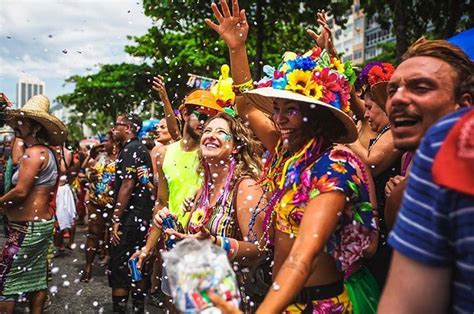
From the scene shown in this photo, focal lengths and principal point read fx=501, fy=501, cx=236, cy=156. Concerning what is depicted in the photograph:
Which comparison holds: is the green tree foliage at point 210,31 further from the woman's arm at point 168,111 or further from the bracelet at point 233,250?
the bracelet at point 233,250

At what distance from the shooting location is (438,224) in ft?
3.68

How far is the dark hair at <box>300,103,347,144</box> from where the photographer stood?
2191 mm

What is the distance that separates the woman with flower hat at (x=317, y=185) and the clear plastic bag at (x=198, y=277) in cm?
43

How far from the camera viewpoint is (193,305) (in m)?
1.26

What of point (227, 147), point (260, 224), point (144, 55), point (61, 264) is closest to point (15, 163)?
point (61, 264)

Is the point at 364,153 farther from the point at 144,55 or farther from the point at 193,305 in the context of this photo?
the point at 144,55

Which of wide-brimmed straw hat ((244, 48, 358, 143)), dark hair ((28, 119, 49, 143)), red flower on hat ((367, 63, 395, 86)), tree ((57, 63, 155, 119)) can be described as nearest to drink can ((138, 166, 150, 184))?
dark hair ((28, 119, 49, 143))

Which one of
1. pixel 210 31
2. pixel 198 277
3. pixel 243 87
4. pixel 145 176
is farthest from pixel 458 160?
pixel 210 31

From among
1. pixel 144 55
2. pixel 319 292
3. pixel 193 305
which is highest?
pixel 144 55

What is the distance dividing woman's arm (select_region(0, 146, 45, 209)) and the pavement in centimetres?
73

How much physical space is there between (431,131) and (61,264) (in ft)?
24.5

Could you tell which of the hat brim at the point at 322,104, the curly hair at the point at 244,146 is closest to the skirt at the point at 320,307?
the hat brim at the point at 322,104

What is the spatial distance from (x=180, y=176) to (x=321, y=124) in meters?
1.93

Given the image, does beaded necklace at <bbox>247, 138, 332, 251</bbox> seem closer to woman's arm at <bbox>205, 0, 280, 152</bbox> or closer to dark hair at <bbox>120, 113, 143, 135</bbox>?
woman's arm at <bbox>205, 0, 280, 152</bbox>
